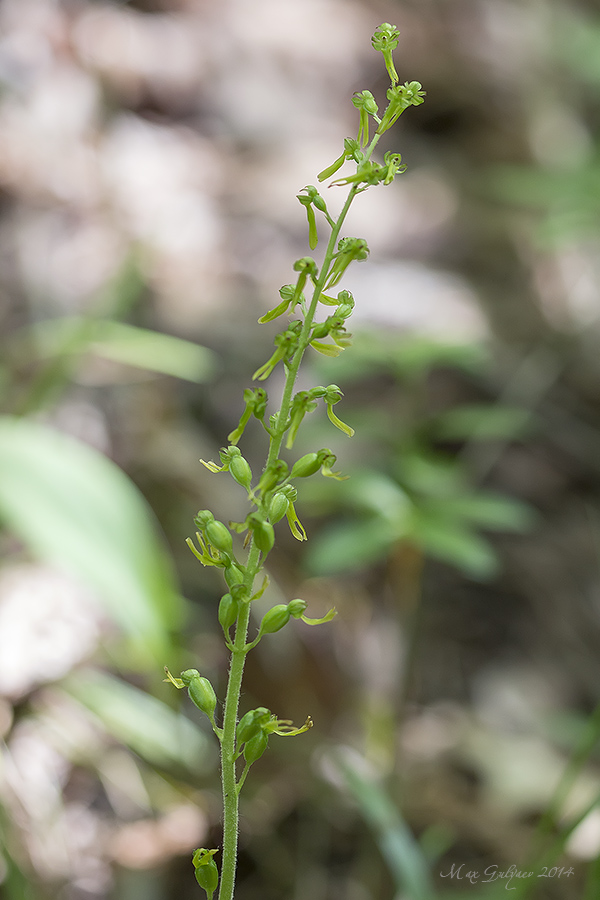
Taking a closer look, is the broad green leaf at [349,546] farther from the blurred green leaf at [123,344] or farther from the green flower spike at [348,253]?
the green flower spike at [348,253]

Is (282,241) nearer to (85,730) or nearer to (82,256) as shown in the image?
(82,256)

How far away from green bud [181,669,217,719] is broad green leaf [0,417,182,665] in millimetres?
744

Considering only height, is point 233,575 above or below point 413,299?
above

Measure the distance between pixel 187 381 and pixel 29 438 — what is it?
1460mm

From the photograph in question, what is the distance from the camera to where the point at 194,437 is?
3000 mm

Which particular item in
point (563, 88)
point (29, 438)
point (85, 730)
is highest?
point (563, 88)

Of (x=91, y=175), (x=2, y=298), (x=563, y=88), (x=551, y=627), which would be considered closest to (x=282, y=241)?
(x=91, y=175)

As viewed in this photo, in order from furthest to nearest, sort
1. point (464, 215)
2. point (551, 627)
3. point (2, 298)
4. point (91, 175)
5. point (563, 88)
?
point (563, 88)
point (464, 215)
point (91, 175)
point (2, 298)
point (551, 627)

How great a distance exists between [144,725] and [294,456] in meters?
1.32

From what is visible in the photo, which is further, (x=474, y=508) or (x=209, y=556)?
(x=474, y=508)

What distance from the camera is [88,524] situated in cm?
173

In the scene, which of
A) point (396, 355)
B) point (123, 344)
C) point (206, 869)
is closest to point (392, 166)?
point (206, 869)

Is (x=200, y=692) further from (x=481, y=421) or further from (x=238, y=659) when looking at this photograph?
(x=481, y=421)

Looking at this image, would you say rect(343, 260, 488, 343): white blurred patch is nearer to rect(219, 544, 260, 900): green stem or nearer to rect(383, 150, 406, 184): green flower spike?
rect(383, 150, 406, 184): green flower spike
